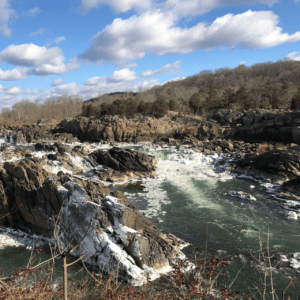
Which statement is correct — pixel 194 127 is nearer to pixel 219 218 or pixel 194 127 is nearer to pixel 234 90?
pixel 234 90

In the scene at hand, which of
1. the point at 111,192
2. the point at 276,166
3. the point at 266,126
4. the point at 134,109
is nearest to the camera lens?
the point at 111,192

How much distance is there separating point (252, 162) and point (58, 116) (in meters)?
58.4

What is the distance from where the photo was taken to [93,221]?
8.28 meters

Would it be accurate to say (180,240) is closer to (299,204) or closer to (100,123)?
(299,204)

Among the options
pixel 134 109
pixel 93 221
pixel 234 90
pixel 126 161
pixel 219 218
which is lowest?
pixel 219 218

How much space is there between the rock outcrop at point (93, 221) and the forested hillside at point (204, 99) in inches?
1532

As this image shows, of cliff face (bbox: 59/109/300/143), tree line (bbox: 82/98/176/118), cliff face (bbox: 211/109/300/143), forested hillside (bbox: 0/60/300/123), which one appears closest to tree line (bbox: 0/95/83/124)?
forested hillside (bbox: 0/60/300/123)

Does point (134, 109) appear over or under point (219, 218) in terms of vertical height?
over

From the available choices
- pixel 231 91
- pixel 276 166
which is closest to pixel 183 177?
pixel 276 166

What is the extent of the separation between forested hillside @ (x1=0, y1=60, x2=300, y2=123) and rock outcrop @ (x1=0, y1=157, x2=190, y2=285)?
3892 cm

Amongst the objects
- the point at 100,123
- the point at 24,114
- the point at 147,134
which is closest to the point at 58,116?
the point at 24,114

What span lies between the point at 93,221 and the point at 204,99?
5830 centimetres

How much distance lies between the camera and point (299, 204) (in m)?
13.0

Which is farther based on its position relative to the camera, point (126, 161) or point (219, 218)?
point (126, 161)
